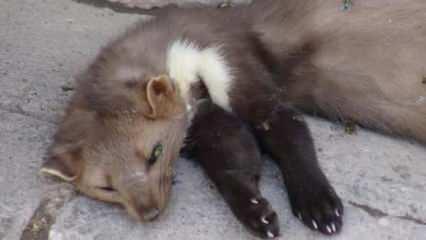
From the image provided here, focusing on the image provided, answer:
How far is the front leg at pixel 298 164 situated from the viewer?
9.70 feet

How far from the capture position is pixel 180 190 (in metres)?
3.15

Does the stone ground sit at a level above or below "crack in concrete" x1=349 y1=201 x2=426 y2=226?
above

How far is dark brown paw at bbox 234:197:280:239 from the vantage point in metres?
2.89

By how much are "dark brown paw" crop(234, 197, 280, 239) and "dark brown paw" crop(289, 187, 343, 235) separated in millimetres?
113

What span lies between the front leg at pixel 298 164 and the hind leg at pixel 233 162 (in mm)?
84

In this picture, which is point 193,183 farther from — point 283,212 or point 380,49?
point 380,49

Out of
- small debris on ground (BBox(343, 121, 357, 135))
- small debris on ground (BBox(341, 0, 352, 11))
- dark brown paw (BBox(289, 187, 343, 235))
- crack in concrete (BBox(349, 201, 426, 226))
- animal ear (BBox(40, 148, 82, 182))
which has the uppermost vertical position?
small debris on ground (BBox(341, 0, 352, 11))

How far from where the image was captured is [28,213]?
3059mm

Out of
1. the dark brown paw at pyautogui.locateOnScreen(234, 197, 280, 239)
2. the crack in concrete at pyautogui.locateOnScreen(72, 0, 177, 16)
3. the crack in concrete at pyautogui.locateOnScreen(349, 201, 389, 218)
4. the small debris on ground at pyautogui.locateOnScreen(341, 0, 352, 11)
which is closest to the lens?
the dark brown paw at pyautogui.locateOnScreen(234, 197, 280, 239)

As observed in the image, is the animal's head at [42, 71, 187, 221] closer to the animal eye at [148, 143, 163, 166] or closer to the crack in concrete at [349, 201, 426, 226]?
the animal eye at [148, 143, 163, 166]

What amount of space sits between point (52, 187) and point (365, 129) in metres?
1.35

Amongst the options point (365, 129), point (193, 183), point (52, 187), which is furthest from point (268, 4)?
point (52, 187)

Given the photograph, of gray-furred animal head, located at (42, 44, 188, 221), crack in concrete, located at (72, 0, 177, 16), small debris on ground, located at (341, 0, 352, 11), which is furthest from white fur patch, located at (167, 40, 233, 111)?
crack in concrete, located at (72, 0, 177, 16)

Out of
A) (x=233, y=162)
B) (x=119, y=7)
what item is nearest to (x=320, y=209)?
(x=233, y=162)
